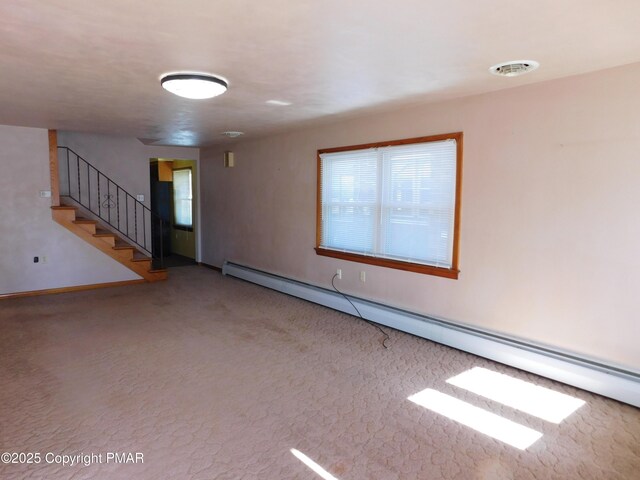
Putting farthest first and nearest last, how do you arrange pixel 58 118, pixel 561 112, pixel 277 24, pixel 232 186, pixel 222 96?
pixel 232 186 → pixel 58 118 → pixel 222 96 → pixel 561 112 → pixel 277 24

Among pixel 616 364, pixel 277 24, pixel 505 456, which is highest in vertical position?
pixel 277 24

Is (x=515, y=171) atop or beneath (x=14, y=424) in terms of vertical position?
atop

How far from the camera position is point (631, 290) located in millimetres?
2865

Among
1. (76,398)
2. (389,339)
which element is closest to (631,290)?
(389,339)

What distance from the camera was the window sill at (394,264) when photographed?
3.98 meters

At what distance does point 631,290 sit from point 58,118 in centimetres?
605

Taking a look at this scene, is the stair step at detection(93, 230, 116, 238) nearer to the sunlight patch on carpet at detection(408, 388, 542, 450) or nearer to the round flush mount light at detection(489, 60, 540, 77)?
A: the sunlight patch on carpet at detection(408, 388, 542, 450)

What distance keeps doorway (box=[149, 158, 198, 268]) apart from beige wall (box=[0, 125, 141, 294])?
2.33 metres

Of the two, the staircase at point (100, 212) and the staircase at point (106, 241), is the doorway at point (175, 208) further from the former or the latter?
the staircase at point (106, 241)

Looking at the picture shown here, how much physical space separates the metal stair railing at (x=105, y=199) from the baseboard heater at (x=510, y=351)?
13.1 feet

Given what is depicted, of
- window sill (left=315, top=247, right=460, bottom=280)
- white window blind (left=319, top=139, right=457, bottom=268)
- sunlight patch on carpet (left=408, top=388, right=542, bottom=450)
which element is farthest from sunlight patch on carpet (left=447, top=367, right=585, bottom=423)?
white window blind (left=319, top=139, right=457, bottom=268)

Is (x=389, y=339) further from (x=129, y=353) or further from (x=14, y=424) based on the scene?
(x=14, y=424)

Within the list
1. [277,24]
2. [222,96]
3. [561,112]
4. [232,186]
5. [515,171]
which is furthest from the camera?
[232,186]

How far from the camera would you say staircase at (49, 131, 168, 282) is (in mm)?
6078
